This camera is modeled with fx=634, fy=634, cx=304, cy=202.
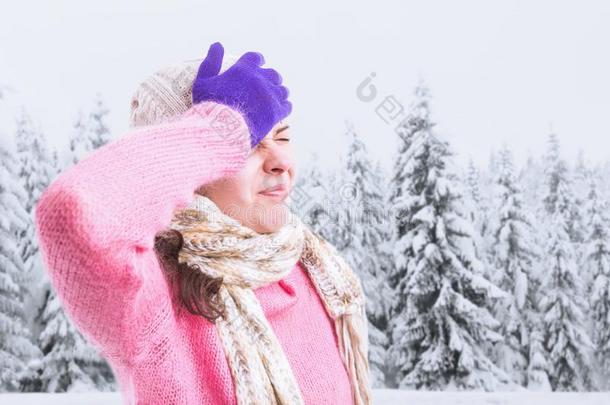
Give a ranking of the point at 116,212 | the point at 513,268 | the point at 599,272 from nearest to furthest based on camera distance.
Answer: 1. the point at 116,212
2. the point at 599,272
3. the point at 513,268

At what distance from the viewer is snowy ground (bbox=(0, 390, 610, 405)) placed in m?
3.75

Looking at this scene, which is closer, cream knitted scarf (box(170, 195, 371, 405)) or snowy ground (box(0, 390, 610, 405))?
cream knitted scarf (box(170, 195, 371, 405))

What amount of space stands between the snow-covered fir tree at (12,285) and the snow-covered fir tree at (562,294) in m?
3.71

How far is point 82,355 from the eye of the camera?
4770 mm

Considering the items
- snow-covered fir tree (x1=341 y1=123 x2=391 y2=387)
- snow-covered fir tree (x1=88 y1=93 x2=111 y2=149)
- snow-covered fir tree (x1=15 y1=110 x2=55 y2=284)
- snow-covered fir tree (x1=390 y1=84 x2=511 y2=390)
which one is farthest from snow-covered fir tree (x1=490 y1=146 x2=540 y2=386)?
snow-covered fir tree (x1=15 y1=110 x2=55 y2=284)

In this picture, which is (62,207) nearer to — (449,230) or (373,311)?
(373,311)

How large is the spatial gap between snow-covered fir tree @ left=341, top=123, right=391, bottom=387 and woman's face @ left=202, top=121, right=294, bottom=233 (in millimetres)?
3152

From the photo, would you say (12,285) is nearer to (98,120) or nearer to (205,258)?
(98,120)

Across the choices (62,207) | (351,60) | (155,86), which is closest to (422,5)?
(351,60)

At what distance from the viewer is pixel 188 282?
0.86 metres

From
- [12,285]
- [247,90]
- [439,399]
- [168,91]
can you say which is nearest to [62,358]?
[12,285]

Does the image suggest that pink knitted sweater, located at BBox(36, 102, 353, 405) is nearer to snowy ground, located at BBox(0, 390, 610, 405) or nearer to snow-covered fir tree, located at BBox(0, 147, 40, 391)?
snowy ground, located at BBox(0, 390, 610, 405)

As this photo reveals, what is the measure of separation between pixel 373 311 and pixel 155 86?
3.89m

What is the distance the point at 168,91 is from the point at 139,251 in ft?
1.14
